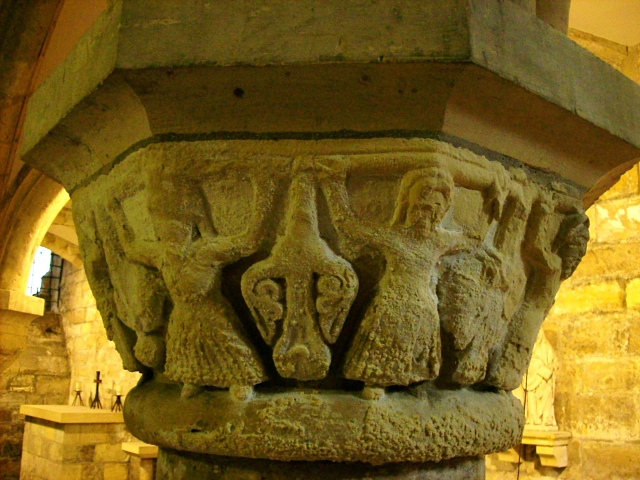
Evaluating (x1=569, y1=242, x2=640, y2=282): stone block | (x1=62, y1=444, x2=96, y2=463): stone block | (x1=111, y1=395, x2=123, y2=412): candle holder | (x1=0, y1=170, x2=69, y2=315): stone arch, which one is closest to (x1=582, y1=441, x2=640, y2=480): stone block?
(x1=569, y1=242, x2=640, y2=282): stone block

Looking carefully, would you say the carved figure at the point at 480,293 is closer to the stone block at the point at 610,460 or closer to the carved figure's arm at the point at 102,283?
the carved figure's arm at the point at 102,283

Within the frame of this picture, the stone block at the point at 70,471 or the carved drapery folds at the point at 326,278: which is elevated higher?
the carved drapery folds at the point at 326,278

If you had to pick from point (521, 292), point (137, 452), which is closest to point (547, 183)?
point (521, 292)

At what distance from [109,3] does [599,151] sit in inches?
40.1

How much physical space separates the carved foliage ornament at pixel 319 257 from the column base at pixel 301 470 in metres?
0.17

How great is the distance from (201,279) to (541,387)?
3062 millimetres

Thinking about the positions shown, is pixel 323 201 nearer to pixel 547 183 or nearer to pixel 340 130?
pixel 340 130

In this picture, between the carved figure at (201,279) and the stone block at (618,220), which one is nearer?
the carved figure at (201,279)

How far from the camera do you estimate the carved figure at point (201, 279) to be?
1.06m

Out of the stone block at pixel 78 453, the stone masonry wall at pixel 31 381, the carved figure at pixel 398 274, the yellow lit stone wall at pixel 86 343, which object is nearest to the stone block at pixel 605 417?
the carved figure at pixel 398 274

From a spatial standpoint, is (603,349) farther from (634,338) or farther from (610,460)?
(610,460)

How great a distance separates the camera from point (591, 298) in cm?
358

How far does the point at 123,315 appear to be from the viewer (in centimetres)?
129

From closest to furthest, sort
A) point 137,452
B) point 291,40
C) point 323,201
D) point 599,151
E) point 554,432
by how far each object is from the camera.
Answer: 1. point 291,40
2. point 323,201
3. point 599,151
4. point 554,432
5. point 137,452
